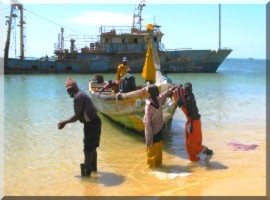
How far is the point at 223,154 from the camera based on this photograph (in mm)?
7699

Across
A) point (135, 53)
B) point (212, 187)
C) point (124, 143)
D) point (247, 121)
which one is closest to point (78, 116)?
point (212, 187)

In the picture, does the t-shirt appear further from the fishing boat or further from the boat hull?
the boat hull

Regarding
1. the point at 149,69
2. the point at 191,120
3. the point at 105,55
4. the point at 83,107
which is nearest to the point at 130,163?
the point at 191,120

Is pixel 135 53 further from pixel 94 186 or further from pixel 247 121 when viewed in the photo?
pixel 94 186

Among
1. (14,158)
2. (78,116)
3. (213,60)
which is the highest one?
(213,60)

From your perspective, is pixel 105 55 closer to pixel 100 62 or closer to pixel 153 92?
pixel 100 62

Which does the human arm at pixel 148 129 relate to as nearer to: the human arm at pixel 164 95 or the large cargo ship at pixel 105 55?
the human arm at pixel 164 95

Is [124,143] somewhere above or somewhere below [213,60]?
below

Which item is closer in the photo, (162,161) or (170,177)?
(170,177)

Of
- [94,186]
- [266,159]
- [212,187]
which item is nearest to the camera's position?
[212,187]

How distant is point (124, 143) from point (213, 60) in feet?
128

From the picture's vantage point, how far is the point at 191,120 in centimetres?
675

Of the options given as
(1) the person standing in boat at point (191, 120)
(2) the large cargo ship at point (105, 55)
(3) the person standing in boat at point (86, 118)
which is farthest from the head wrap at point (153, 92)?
(2) the large cargo ship at point (105, 55)

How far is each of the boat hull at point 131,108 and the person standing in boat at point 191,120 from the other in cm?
144
